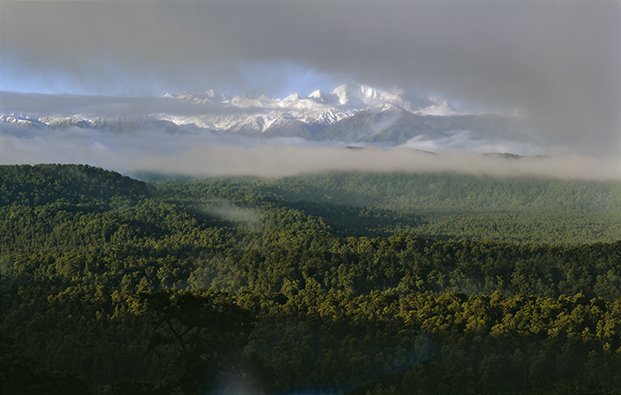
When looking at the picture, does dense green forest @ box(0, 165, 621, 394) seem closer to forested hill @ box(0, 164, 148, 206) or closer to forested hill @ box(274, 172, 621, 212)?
forested hill @ box(0, 164, 148, 206)

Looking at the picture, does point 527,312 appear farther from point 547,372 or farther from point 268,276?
point 268,276

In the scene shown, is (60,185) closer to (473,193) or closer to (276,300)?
(276,300)

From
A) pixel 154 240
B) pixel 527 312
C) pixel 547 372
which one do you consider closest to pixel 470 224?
pixel 154 240

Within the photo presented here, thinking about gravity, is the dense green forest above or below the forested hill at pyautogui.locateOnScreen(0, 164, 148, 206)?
below

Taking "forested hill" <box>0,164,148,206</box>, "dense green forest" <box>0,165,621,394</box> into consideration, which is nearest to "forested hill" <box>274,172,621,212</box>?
"forested hill" <box>0,164,148,206</box>

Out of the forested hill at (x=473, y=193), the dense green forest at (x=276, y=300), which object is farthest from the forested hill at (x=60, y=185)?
the forested hill at (x=473, y=193)

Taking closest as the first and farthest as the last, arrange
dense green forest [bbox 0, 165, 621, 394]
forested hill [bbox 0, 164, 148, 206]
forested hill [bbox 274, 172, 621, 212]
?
1. dense green forest [bbox 0, 165, 621, 394]
2. forested hill [bbox 0, 164, 148, 206]
3. forested hill [bbox 274, 172, 621, 212]
